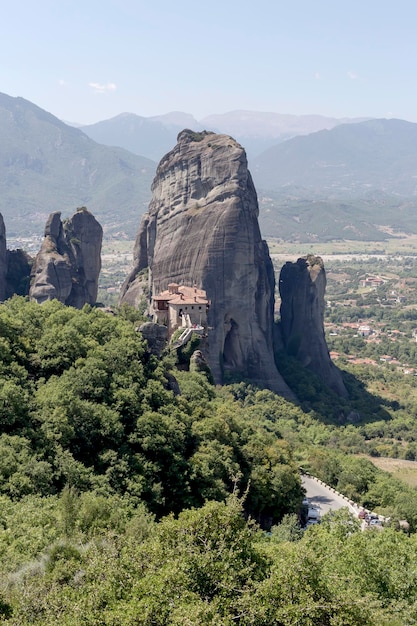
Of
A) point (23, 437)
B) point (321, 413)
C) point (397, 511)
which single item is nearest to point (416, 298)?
point (321, 413)

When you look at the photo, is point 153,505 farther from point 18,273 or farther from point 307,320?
point 307,320

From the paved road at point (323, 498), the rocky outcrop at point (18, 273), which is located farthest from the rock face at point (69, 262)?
the paved road at point (323, 498)

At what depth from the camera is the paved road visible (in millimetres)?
41875

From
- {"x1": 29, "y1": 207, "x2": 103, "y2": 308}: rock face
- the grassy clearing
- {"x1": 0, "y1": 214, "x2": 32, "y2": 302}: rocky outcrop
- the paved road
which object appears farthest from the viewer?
{"x1": 0, "y1": 214, "x2": 32, "y2": 302}: rocky outcrop

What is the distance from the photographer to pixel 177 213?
8000 centimetres

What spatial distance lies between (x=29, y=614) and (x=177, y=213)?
216 feet

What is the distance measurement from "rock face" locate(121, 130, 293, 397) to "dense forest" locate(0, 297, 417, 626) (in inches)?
715

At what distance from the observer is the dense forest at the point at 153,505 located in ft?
56.3

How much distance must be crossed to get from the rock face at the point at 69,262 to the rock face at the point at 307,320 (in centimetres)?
2281

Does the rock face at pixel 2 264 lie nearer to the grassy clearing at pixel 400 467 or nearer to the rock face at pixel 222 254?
the rock face at pixel 222 254

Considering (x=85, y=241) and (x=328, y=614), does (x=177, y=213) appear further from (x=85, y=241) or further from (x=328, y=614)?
(x=328, y=614)

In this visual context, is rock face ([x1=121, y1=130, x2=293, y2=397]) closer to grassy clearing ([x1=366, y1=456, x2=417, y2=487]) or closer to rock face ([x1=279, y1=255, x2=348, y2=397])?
rock face ([x1=279, y1=255, x2=348, y2=397])

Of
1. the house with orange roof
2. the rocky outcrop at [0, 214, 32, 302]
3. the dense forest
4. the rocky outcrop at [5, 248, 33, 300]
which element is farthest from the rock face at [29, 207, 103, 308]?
the dense forest

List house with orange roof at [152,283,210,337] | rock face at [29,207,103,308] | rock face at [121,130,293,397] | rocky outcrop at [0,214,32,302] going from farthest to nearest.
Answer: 1. rock face at [121,130,293,397]
2. rocky outcrop at [0,214,32,302]
3. rock face at [29,207,103,308]
4. house with orange roof at [152,283,210,337]
